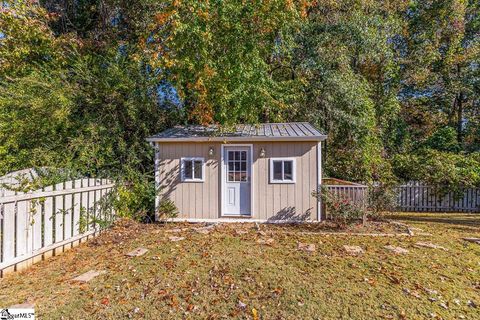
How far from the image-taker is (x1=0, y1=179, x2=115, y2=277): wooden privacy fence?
385 cm

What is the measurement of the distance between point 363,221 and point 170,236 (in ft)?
16.1

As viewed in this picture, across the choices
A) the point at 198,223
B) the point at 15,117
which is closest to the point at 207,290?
the point at 198,223

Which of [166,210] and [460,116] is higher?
[460,116]

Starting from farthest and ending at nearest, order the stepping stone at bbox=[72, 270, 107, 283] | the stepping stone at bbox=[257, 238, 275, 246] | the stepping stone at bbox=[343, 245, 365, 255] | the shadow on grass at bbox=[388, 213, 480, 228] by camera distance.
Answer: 1. the shadow on grass at bbox=[388, 213, 480, 228]
2. the stepping stone at bbox=[257, 238, 275, 246]
3. the stepping stone at bbox=[343, 245, 365, 255]
4. the stepping stone at bbox=[72, 270, 107, 283]

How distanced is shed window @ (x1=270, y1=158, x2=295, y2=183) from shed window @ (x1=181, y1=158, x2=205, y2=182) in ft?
6.47

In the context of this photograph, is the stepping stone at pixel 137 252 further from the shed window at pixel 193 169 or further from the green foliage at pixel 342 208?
the green foliage at pixel 342 208

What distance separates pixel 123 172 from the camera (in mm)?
7309

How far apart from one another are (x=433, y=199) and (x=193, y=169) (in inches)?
351

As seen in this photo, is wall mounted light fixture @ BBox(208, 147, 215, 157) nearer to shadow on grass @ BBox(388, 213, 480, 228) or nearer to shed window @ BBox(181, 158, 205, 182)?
shed window @ BBox(181, 158, 205, 182)

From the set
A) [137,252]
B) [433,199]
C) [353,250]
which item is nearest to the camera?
[137,252]

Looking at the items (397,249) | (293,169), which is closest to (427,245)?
(397,249)

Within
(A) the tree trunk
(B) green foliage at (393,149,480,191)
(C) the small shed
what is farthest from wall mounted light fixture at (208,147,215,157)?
(A) the tree trunk

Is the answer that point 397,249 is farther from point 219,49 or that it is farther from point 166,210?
point 219,49
